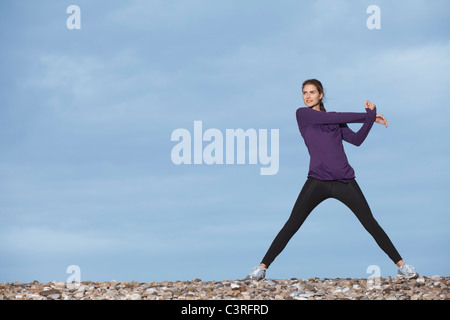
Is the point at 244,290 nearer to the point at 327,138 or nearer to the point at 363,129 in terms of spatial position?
the point at 327,138

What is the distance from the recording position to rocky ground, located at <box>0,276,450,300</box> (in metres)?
7.52

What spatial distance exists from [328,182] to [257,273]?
1663 mm

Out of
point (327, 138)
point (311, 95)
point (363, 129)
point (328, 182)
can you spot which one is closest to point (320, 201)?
point (328, 182)

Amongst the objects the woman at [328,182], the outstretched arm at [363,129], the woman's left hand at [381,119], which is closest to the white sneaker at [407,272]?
the woman at [328,182]

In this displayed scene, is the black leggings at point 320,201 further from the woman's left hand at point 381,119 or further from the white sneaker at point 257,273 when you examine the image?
the woman's left hand at point 381,119

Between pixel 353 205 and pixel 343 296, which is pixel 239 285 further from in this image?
pixel 353 205

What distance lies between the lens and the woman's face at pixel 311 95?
8656mm

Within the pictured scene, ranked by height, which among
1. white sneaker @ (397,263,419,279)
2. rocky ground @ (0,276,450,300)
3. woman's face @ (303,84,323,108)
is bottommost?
rocky ground @ (0,276,450,300)

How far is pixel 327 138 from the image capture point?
27.9 feet

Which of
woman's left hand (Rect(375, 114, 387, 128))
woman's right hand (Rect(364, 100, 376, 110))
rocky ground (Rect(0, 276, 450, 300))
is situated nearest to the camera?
rocky ground (Rect(0, 276, 450, 300))

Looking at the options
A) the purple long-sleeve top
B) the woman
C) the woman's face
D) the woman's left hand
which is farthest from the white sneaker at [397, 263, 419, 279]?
the woman's face

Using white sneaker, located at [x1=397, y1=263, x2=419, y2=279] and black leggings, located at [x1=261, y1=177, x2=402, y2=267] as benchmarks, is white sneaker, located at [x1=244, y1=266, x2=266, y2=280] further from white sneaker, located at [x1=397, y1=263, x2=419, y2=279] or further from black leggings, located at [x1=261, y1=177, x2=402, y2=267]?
white sneaker, located at [x1=397, y1=263, x2=419, y2=279]
